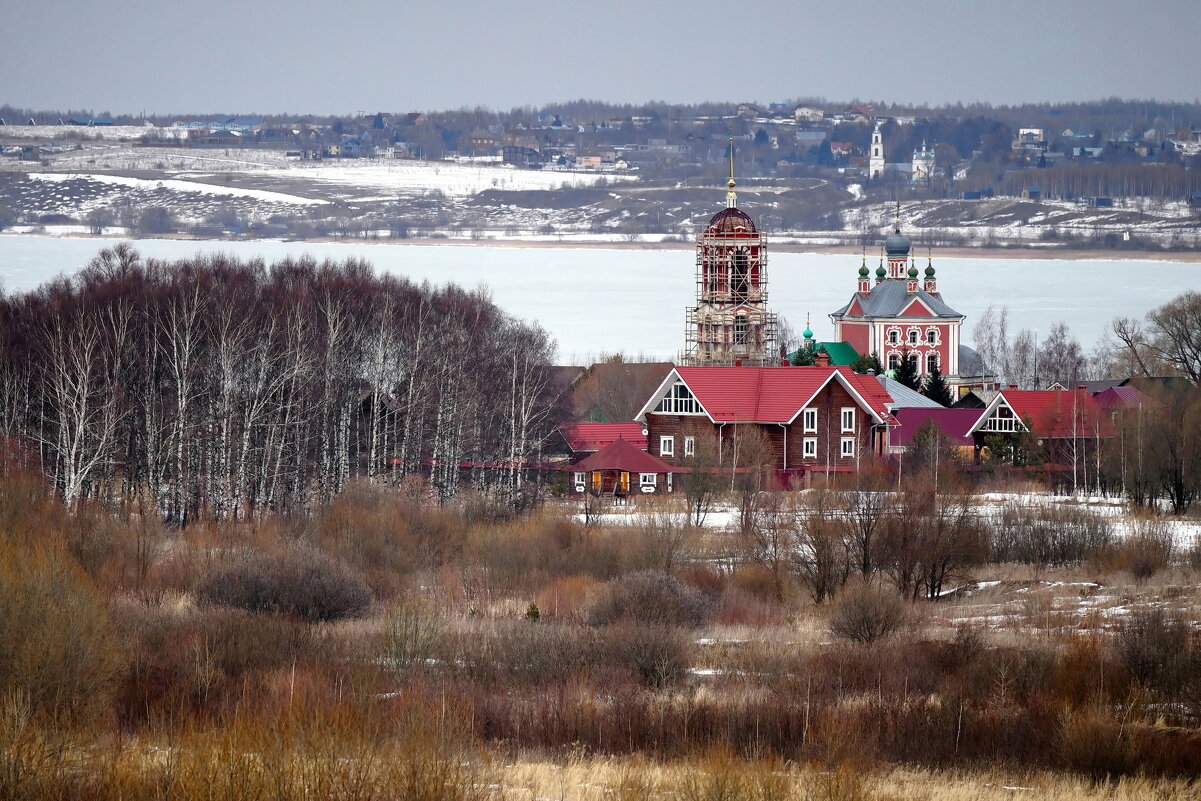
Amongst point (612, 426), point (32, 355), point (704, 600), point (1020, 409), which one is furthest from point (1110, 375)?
point (704, 600)

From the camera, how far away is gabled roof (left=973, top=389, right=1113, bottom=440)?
1644 inches

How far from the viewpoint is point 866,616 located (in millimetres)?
19859

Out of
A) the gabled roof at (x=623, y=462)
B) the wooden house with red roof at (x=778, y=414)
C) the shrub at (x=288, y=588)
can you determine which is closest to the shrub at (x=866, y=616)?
the shrub at (x=288, y=588)

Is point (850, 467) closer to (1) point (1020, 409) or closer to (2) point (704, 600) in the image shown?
(1) point (1020, 409)

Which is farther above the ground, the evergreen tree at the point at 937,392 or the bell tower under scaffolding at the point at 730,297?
the bell tower under scaffolding at the point at 730,297

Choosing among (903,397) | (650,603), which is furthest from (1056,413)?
(650,603)

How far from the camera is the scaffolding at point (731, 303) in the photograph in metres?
59.4

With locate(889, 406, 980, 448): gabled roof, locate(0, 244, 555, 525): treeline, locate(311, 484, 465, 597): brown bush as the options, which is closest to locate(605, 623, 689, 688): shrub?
locate(311, 484, 465, 597): brown bush

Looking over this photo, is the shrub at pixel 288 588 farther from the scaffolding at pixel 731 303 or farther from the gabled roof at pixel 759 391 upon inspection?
the scaffolding at pixel 731 303

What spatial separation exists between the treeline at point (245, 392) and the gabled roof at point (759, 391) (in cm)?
347

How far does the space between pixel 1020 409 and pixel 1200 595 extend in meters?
22.9

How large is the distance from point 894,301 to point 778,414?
102 ft

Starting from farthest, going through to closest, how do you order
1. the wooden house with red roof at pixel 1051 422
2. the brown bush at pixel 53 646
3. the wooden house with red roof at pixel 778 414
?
the wooden house with red roof at pixel 1051 422
the wooden house with red roof at pixel 778 414
the brown bush at pixel 53 646

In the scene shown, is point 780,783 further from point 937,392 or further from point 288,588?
point 937,392
